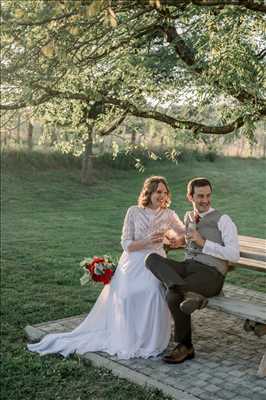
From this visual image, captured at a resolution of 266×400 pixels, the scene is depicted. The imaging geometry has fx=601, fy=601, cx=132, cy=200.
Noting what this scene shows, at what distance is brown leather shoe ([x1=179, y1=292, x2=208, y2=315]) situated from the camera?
563 centimetres

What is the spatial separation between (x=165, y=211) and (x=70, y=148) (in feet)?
10.6

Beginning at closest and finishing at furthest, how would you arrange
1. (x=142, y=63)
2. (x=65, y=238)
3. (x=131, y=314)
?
(x=131, y=314) → (x=142, y=63) → (x=65, y=238)

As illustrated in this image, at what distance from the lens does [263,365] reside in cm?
552

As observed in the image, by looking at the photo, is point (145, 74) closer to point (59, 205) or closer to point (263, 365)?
point (263, 365)

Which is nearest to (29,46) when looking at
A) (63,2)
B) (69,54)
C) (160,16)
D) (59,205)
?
(69,54)

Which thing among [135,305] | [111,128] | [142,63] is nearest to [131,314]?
[135,305]

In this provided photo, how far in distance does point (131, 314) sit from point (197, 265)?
34.3 inches

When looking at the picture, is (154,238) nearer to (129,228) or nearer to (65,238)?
(129,228)

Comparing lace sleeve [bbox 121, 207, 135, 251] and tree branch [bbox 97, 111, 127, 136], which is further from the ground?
tree branch [bbox 97, 111, 127, 136]

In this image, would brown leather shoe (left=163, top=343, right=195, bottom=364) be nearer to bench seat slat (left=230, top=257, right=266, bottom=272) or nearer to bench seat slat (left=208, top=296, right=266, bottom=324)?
bench seat slat (left=208, top=296, right=266, bottom=324)

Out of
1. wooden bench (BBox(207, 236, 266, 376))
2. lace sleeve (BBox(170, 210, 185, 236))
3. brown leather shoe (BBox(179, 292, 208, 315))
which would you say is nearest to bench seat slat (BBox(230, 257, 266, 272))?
wooden bench (BBox(207, 236, 266, 376))

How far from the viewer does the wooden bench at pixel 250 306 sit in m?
5.53

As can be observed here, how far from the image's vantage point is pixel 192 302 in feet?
18.6

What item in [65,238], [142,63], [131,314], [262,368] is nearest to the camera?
[262,368]
